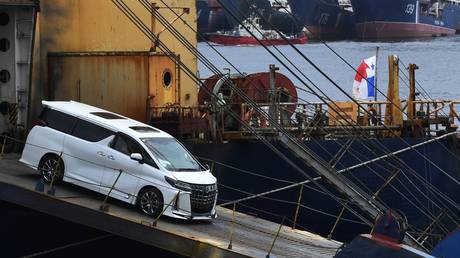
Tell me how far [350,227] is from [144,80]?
691 centimetres

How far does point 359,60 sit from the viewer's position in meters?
110

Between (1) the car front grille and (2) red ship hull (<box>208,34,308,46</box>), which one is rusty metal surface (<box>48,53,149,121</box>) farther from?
(2) red ship hull (<box>208,34,308,46</box>)

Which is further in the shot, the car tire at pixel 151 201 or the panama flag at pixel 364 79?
the panama flag at pixel 364 79

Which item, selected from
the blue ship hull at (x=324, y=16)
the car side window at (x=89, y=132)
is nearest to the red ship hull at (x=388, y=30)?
the blue ship hull at (x=324, y=16)

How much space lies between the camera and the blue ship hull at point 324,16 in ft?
517

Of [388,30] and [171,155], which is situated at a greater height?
[388,30]

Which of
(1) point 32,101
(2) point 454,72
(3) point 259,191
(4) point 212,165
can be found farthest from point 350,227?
(2) point 454,72

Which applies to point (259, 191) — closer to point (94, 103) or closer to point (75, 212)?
point (94, 103)

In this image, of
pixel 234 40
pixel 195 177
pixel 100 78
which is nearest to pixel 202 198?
pixel 195 177

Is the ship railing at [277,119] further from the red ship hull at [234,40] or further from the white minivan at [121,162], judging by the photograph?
the red ship hull at [234,40]

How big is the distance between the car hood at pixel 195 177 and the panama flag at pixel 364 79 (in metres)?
14.6

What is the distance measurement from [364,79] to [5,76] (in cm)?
1340

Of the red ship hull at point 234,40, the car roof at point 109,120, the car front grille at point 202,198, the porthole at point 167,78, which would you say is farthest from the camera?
the red ship hull at point 234,40

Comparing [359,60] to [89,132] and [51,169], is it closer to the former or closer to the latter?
[89,132]
